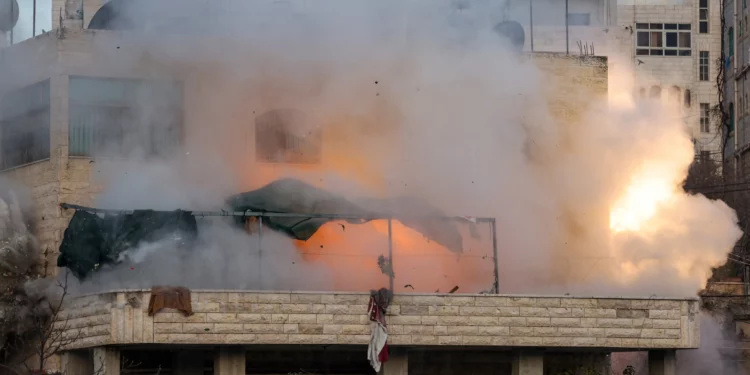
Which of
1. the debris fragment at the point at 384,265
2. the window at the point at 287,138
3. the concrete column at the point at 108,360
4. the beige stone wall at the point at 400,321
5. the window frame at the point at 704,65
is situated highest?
the window frame at the point at 704,65

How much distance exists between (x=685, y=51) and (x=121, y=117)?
4073 centimetres

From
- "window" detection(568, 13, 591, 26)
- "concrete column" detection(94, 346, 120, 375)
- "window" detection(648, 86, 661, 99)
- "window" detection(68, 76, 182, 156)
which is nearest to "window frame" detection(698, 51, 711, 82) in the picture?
"window" detection(648, 86, 661, 99)

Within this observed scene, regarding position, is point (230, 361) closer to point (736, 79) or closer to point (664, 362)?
point (664, 362)

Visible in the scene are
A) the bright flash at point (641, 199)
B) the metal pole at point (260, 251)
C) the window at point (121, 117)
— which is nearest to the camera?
the metal pole at point (260, 251)

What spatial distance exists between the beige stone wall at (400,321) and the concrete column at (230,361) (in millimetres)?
624

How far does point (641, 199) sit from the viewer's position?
38375 mm

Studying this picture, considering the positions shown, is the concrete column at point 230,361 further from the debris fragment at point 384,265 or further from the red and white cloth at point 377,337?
the debris fragment at point 384,265

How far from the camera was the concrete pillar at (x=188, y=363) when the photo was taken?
33875mm

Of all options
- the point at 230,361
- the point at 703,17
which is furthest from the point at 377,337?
→ the point at 703,17

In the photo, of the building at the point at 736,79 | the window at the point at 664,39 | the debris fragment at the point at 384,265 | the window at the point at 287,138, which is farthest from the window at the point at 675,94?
the debris fragment at the point at 384,265

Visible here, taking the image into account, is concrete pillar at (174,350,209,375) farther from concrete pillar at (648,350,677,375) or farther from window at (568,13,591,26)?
window at (568,13,591,26)

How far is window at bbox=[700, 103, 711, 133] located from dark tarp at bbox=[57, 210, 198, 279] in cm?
4189

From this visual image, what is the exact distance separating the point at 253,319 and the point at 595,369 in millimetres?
8945

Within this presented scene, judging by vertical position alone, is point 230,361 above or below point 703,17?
below
